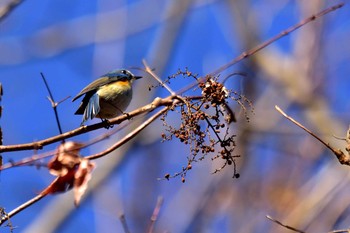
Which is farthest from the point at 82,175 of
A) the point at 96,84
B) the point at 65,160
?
the point at 96,84

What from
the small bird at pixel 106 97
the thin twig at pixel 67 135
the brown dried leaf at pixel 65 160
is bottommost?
the brown dried leaf at pixel 65 160

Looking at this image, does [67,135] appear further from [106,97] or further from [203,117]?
[106,97]

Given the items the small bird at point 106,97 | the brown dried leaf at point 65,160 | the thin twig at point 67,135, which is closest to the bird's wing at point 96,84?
the small bird at point 106,97

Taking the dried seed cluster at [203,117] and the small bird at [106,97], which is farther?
the small bird at [106,97]

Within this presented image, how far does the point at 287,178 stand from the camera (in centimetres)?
596

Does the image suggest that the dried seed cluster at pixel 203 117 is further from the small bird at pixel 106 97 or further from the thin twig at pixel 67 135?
the small bird at pixel 106 97

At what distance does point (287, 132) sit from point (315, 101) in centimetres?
44

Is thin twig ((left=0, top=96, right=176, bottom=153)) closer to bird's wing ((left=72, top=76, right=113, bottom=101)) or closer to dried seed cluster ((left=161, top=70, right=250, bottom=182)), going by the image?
dried seed cluster ((left=161, top=70, right=250, bottom=182))

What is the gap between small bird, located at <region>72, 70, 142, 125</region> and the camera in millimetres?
3164

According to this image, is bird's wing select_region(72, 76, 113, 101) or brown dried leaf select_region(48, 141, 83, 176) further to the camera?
bird's wing select_region(72, 76, 113, 101)

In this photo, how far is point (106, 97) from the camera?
343cm

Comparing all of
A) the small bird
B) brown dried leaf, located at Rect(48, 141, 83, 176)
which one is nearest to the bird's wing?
the small bird

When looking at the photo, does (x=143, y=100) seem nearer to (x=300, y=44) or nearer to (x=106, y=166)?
(x=106, y=166)

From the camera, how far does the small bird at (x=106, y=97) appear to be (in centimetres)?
316
